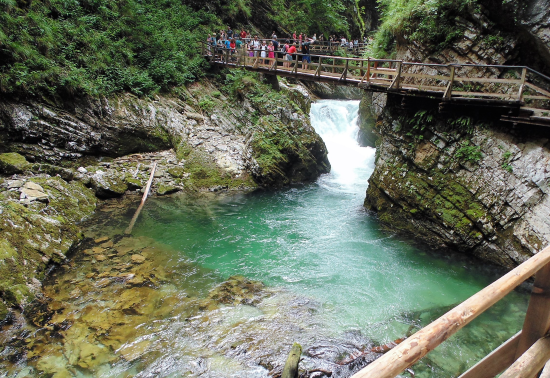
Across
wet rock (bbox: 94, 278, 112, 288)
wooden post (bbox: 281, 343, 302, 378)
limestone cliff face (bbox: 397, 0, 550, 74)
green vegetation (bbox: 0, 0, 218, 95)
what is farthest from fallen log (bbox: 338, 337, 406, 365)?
green vegetation (bbox: 0, 0, 218, 95)

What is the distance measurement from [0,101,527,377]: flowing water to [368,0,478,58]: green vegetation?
22.4ft

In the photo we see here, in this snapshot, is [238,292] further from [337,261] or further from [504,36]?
[504,36]

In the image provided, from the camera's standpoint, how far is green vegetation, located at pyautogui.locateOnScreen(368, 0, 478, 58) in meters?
9.97

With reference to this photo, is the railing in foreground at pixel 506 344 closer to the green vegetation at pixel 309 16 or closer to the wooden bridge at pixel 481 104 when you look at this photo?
the wooden bridge at pixel 481 104

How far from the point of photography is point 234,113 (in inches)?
707

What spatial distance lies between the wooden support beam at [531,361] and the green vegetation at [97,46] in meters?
15.4

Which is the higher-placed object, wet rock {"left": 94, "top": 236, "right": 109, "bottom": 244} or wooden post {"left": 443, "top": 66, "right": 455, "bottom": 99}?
wooden post {"left": 443, "top": 66, "right": 455, "bottom": 99}

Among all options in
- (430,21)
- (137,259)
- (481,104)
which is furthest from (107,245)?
(430,21)

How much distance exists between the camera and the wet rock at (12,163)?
10.6m

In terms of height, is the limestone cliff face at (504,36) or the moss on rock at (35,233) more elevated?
the limestone cliff face at (504,36)

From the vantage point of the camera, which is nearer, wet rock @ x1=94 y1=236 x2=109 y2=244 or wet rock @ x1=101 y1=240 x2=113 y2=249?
wet rock @ x1=101 y1=240 x2=113 y2=249

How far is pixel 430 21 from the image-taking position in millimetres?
10484

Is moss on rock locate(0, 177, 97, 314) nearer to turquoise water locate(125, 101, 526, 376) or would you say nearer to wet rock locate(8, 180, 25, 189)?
wet rock locate(8, 180, 25, 189)

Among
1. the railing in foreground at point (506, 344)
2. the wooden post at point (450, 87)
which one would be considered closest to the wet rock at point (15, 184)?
the railing in foreground at point (506, 344)
